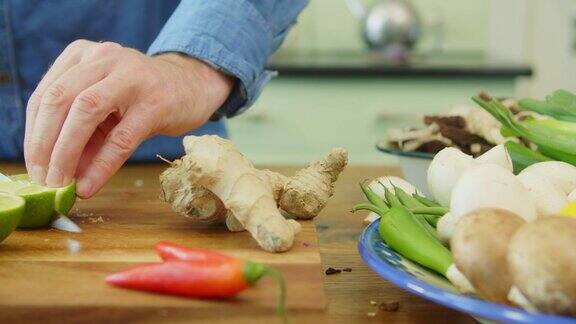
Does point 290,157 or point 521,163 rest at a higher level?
point 521,163

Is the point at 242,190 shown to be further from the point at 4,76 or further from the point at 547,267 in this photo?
the point at 4,76

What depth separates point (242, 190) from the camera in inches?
36.6

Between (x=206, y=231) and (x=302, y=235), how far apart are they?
12 cm

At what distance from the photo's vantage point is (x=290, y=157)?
3.02 metres

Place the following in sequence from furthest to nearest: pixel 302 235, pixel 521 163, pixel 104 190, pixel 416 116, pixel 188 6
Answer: pixel 416 116 < pixel 188 6 < pixel 104 190 < pixel 521 163 < pixel 302 235

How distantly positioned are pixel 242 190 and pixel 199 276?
0.67 ft

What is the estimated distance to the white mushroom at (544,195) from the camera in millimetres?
860

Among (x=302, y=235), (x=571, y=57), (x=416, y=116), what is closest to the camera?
(x=302, y=235)

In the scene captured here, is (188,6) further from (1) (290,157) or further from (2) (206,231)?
(1) (290,157)

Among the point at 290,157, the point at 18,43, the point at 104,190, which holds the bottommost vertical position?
the point at 290,157

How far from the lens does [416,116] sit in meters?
2.97

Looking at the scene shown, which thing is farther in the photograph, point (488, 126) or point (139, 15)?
point (139, 15)

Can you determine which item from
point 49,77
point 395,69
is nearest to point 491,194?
point 49,77

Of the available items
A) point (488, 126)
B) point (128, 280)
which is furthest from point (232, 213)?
point (488, 126)
